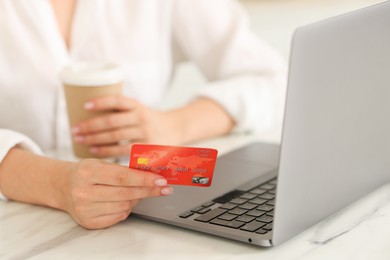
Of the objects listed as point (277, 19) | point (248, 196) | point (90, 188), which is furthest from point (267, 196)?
point (277, 19)

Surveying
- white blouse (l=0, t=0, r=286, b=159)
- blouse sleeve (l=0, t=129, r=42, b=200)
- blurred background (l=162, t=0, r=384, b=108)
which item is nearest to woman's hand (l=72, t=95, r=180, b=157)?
blouse sleeve (l=0, t=129, r=42, b=200)

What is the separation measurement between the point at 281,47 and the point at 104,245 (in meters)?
1.91

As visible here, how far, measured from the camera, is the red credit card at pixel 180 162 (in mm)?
800

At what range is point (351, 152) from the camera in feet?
2.82

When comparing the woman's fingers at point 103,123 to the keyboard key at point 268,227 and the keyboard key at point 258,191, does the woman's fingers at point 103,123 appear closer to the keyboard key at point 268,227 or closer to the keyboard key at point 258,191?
the keyboard key at point 258,191

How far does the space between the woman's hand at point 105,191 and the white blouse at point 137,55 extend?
0.52 meters

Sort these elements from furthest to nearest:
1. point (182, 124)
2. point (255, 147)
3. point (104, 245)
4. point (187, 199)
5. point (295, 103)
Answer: point (182, 124) → point (255, 147) → point (187, 199) → point (104, 245) → point (295, 103)

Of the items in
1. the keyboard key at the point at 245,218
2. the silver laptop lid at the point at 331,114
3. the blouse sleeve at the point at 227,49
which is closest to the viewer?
the silver laptop lid at the point at 331,114

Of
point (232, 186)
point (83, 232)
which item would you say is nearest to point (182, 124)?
point (232, 186)

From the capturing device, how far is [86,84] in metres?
1.12

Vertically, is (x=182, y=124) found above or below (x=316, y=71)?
below

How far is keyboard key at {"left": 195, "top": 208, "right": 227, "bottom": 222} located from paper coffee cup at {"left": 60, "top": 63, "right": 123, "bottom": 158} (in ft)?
1.20

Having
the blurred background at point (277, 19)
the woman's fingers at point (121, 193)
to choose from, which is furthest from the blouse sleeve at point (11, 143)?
the blurred background at point (277, 19)

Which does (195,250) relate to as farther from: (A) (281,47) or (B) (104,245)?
(A) (281,47)
